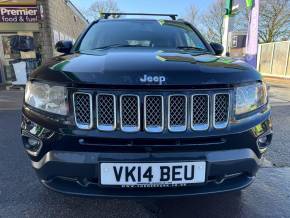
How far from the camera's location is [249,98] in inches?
83.8

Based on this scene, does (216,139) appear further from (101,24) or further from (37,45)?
(37,45)

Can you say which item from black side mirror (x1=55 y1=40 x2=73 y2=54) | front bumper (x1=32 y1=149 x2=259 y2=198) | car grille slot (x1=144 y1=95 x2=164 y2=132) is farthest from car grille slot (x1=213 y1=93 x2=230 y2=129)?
black side mirror (x1=55 y1=40 x2=73 y2=54)

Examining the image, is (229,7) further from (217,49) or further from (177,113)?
(177,113)

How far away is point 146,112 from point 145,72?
0.83ft

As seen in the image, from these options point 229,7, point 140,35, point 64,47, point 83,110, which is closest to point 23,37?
point 229,7

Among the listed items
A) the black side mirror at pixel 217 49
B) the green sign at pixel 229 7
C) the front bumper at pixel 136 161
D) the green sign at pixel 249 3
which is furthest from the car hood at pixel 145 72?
the green sign at pixel 229 7

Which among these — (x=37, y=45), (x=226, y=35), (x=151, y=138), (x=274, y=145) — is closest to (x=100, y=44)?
(x=151, y=138)

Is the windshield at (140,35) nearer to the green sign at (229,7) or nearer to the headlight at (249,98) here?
the headlight at (249,98)

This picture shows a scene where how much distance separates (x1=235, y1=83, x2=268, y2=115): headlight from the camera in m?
2.08

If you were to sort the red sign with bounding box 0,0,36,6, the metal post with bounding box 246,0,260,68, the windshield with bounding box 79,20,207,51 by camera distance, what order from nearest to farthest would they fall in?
the windshield with bounding box 79,20,207,51
the metal post with bounding box 246,0,260,68
the red sign with bounding box 0,0,36,6

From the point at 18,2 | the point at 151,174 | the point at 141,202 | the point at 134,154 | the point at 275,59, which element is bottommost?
the point at 275,59

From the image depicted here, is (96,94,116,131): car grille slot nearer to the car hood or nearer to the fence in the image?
the car hood

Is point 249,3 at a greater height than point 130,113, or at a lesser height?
greater

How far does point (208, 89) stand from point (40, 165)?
3.91 ft
